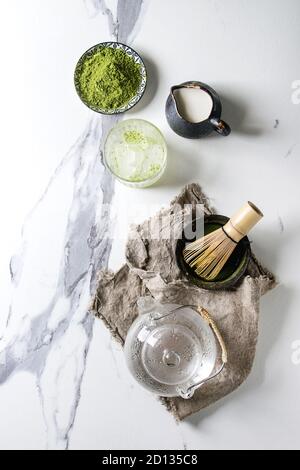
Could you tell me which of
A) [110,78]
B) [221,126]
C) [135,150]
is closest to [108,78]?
[110,78]

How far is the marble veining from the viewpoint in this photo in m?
1.38

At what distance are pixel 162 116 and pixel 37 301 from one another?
0.50 m

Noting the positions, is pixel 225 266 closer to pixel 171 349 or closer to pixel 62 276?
pixel 171 349

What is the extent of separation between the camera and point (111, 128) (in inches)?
54.7

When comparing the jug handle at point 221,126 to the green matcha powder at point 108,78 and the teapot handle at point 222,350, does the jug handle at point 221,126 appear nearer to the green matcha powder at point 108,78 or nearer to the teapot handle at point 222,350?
the green matcha powder at point 108,78

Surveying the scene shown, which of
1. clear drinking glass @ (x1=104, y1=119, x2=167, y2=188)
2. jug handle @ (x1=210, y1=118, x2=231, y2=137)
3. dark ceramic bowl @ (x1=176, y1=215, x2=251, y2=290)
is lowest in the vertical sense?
dark ceramic bowl @ (x1=176, y1=215, x2=251, y2=290)

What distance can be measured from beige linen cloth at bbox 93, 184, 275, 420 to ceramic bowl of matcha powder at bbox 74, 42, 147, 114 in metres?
0.24

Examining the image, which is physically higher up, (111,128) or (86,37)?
(86,37)

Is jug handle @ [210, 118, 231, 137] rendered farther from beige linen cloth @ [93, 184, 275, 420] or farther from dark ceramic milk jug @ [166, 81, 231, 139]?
beige linen cloth @ [93, 184, 275, 420]

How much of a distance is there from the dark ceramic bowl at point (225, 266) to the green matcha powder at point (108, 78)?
1.05 feet

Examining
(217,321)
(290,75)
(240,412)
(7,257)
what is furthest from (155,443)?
(290,75)

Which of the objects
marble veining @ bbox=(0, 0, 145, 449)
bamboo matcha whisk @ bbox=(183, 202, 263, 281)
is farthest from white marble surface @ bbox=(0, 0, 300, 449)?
bamboo matcha whisk @ bbox=(183, 202, 263, 281)
